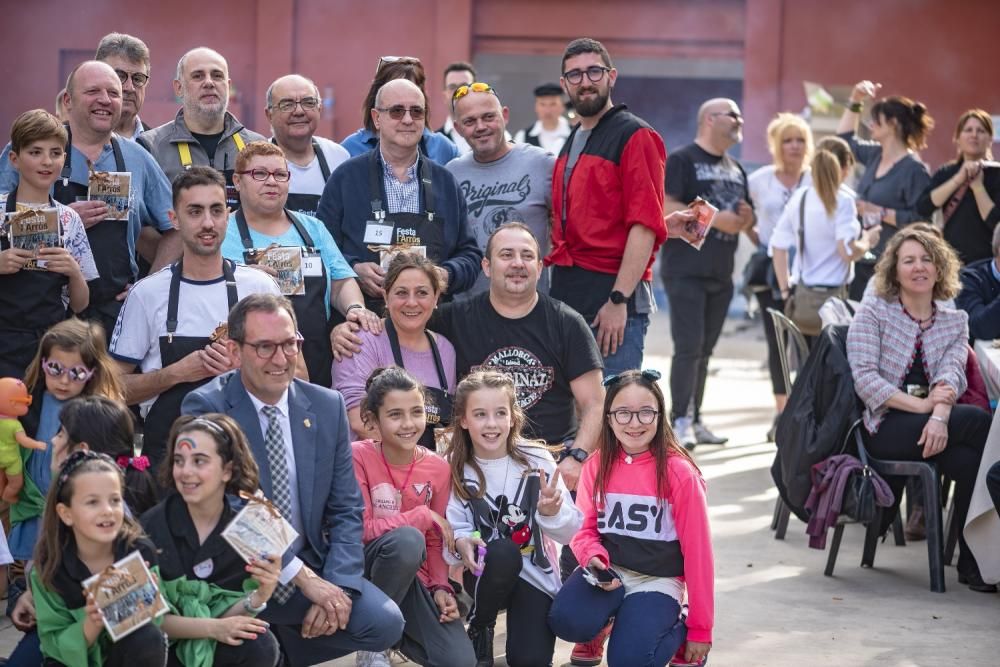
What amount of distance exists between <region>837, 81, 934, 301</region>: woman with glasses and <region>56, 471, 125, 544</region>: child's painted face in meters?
5.97

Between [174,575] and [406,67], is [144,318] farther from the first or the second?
[406,67]

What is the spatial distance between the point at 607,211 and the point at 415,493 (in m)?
1.80

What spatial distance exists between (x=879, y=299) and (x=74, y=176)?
11.1 feet

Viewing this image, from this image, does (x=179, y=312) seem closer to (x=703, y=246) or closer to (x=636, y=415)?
(x=636, y=415)

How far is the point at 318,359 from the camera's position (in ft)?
17.1

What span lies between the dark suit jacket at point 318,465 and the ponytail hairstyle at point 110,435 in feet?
0.79

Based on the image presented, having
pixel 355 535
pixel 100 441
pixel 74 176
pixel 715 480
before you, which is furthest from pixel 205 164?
pixel 715 480

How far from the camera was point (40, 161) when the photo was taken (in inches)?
194

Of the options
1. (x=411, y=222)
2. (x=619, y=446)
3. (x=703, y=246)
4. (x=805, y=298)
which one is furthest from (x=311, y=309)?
(x=805, y=298)

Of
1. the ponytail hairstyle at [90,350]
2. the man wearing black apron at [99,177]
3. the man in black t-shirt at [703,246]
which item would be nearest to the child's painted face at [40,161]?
the man wearing black apron at [99,177]

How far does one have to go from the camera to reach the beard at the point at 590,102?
587 cm

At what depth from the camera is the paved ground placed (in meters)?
4.90

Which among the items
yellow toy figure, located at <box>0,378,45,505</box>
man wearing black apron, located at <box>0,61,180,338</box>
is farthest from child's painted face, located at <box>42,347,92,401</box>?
man wearing black apron, located at <box>0,61,180,338</box>

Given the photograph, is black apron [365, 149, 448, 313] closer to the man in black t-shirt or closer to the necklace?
the necklace
